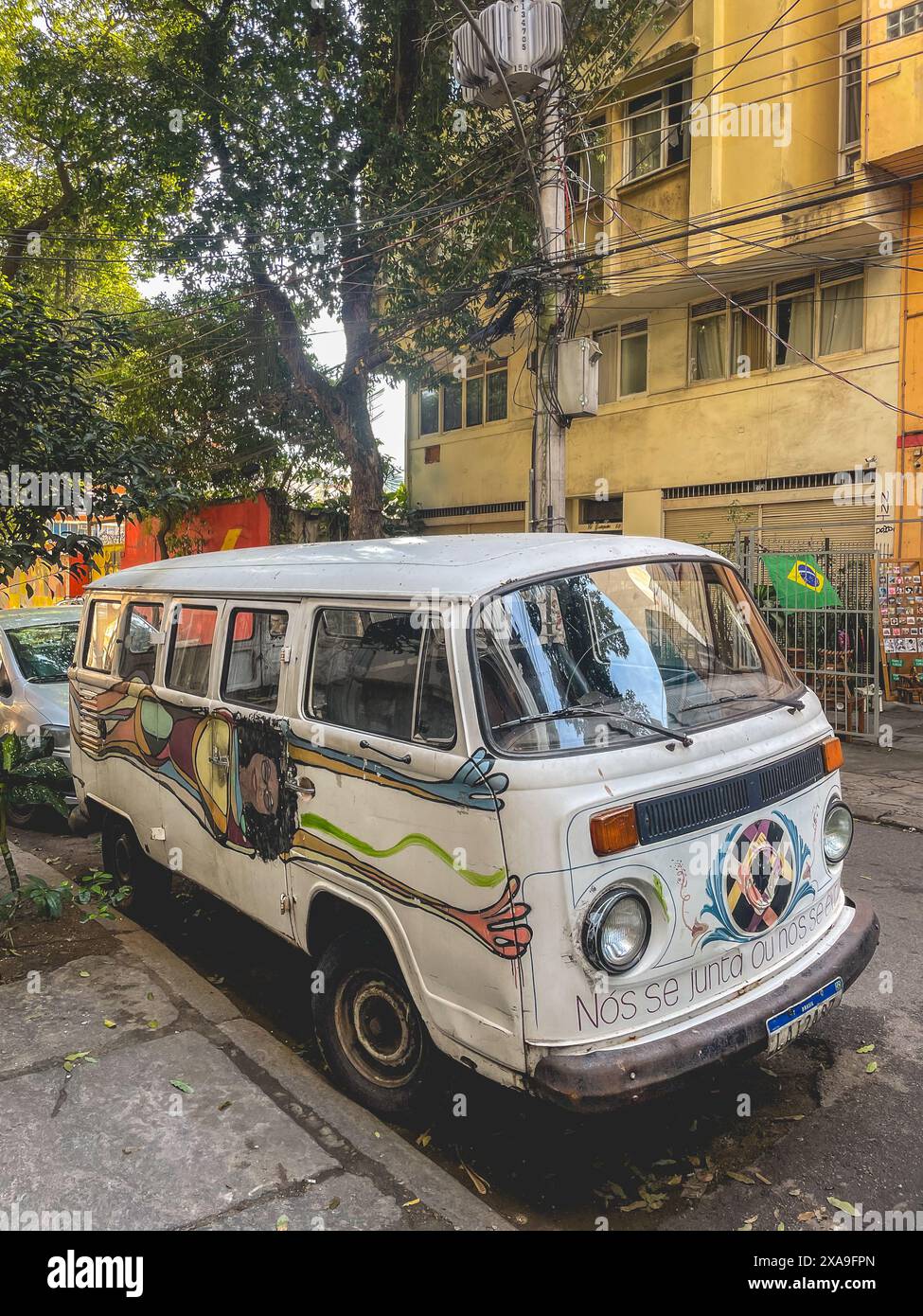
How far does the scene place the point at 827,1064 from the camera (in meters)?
3.77

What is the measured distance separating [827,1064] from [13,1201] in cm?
309

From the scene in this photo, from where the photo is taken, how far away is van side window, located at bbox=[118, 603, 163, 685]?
4.93m

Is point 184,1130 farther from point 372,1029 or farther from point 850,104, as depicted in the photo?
point 850,104

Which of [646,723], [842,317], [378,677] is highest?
[842,317]

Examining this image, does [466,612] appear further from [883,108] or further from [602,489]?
[602,489]


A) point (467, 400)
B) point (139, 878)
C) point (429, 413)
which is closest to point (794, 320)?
point (467, 400)

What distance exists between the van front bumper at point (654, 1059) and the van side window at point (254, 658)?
6.19ft

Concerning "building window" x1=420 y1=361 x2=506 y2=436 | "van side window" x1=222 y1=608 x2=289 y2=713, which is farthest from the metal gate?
"building window" x1=420 y1=361 x2=506 y2=436

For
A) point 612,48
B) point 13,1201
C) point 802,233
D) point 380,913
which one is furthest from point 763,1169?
point 612,48

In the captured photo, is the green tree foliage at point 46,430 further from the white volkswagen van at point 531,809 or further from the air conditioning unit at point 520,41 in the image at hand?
the air conditioning unit at point 520,41

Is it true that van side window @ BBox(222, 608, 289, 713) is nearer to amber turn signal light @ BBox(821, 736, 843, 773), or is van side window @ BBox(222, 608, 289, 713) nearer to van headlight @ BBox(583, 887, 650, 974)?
van headlight @ BBox(583, 887, 650, 974)

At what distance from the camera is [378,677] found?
3.28 metres

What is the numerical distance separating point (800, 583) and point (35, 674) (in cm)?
825

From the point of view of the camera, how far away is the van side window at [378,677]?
3027 millimetres
